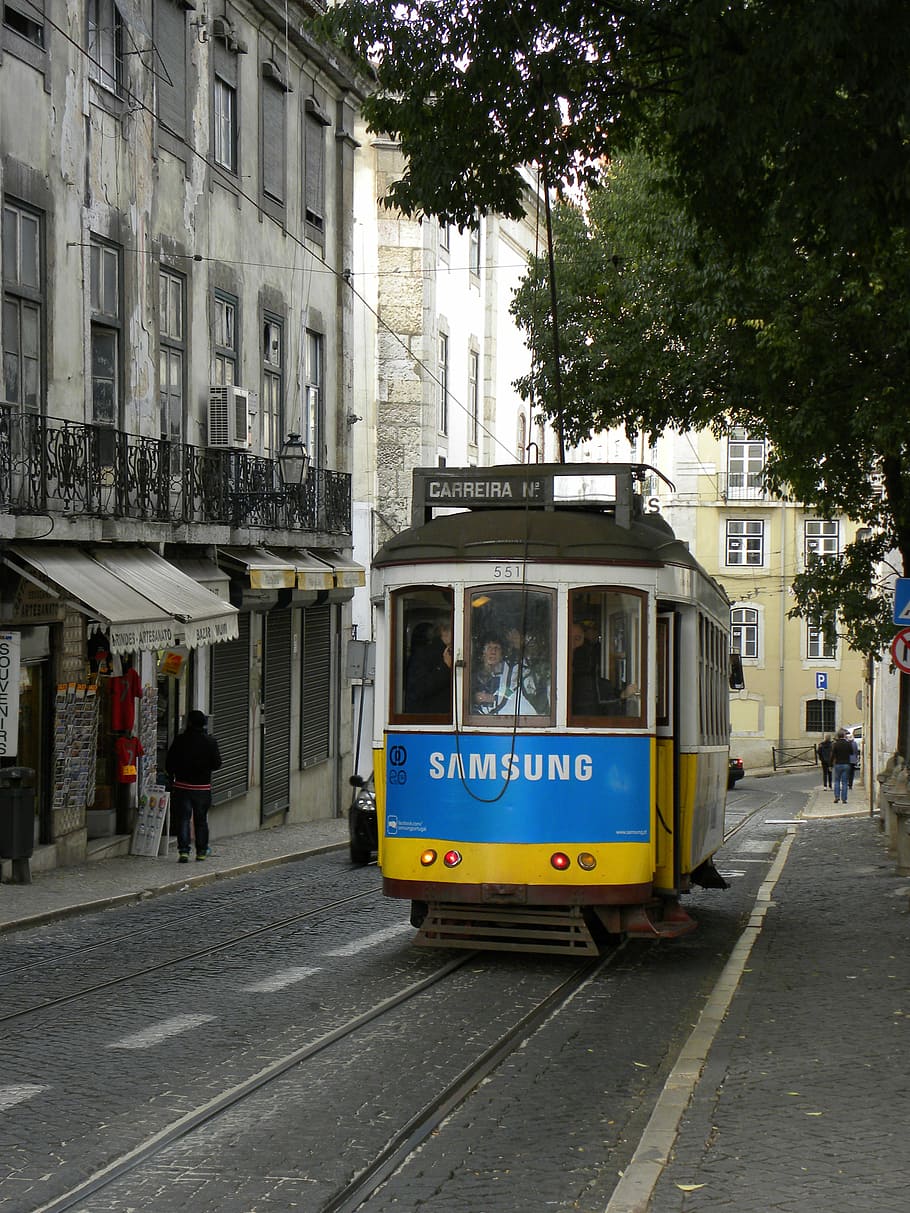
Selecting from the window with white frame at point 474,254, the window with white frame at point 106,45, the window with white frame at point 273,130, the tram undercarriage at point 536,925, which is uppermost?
the window with white frame at point 474,254

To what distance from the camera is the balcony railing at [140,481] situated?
59.1 feet

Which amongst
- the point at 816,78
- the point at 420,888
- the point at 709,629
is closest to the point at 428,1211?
the point at 420,888

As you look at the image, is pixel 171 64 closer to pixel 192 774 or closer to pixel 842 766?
pixel 192 774

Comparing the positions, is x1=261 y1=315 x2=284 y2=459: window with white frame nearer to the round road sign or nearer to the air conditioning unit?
the air conditioning unit

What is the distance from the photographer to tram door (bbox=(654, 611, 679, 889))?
1256 centimetres

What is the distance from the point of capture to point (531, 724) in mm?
12078

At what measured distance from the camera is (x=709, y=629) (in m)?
14.2

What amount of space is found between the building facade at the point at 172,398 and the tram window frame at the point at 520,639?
619 centimetres

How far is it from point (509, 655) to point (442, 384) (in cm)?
3064

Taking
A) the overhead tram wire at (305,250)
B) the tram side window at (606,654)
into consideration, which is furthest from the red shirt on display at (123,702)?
the tram side window at (606,654)

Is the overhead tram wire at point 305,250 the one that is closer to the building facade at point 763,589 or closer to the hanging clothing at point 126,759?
the hanging clothing at point 126,759

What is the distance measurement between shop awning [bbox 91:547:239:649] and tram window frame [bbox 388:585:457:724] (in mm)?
6837

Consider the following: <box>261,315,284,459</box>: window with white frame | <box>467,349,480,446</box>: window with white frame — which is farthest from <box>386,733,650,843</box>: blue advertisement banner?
<box>467,349,480,446</box>: window with white frame

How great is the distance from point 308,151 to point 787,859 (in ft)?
46.0
